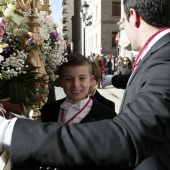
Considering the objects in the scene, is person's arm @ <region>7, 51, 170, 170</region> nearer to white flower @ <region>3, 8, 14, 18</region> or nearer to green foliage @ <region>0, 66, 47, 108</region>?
green foliage @ <region>0, 66, 47, 108</region>

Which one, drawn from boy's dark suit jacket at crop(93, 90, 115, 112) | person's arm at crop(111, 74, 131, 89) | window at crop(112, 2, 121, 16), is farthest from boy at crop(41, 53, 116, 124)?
window at crop(112, 2, 121, 16)

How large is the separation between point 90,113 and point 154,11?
0.92 metres

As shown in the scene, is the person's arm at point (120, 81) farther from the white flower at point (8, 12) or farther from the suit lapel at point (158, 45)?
the suit lapel at point (158, 45)

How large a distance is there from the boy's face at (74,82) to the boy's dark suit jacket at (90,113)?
4.4 inches

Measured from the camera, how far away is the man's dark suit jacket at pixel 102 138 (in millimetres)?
741

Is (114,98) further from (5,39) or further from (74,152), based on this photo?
(74,152)

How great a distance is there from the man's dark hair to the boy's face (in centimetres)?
87

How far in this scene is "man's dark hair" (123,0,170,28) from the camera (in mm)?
1119

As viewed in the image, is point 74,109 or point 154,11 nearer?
point 154,11

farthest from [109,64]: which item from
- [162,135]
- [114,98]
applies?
[162,135]

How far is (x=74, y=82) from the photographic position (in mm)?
1969

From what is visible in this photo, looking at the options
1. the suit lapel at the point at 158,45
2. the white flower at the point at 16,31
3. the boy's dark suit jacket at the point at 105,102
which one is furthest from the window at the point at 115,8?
the suit lapel at the point at 158,45

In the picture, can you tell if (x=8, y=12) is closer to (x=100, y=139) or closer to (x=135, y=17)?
(x=135, y=17)

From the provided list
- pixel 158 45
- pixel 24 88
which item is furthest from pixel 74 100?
pixel 158 45
